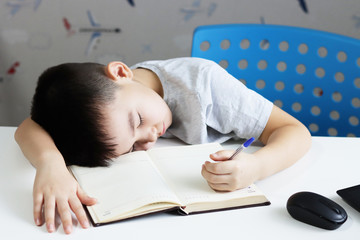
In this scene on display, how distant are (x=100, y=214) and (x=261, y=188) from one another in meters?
0.27

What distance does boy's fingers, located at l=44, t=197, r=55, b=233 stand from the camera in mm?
609

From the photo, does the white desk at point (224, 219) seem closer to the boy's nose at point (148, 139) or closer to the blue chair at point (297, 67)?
the boy's nose at point (148, 139)

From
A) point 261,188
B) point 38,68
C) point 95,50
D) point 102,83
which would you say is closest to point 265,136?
point 261,188

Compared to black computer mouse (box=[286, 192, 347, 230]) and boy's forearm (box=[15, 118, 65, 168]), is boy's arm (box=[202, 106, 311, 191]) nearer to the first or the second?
black computer mouse (box=[286, 192, 347, 230])

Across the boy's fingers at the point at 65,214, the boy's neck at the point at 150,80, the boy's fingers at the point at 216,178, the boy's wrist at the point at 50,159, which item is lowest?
the boy's fingers at the point at 65,214

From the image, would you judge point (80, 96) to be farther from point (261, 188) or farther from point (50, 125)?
point (261, 188)

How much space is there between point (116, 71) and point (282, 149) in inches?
13.8

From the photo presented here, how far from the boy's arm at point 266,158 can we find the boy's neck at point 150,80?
0.25 m

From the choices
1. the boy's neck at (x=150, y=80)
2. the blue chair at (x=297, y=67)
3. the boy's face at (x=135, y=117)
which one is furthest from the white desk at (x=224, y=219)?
the blue chair at (x=297, y=67)

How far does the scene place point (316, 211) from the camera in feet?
2.00

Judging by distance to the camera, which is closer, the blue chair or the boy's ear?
the boy's ear

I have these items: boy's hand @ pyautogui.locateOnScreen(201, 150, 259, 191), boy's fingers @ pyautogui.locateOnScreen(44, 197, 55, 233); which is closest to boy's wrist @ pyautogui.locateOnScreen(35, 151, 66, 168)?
boy's fingers @ pyautogui.locateOnScreen(44, 197, 55, 233)

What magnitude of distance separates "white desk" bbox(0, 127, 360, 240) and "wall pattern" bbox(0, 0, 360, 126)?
1020mm

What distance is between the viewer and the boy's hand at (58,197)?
62 cm
